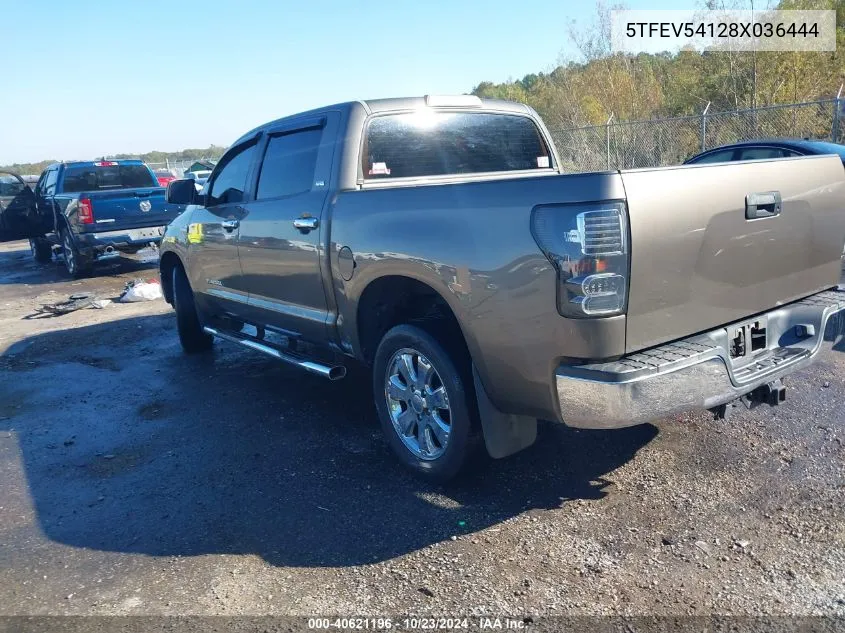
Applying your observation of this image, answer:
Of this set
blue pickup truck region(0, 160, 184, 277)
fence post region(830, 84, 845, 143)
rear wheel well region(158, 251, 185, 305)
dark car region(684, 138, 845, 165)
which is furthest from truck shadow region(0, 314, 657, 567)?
fence post region(830, 84, 845, 143)

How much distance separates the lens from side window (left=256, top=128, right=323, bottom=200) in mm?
4492

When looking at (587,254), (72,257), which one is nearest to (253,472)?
(587,254)

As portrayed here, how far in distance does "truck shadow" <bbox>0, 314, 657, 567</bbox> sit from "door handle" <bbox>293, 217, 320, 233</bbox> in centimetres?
135

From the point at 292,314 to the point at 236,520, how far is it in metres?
1.61

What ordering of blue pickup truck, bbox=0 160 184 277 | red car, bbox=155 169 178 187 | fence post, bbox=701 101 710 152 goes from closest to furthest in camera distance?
blue pickup truck, bbox=0 160 184 277 < fence post, bbox=701 101 710 152 < red car, bbox=155 169 178 187

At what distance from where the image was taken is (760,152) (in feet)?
28.7

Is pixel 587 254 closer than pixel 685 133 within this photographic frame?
Yes

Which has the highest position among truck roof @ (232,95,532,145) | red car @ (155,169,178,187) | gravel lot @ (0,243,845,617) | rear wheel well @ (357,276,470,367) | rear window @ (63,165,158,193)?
red car @ (155,169,178,187)

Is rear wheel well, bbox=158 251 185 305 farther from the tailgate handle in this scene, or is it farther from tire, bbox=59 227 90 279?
tire, bbox=59 227 90 279

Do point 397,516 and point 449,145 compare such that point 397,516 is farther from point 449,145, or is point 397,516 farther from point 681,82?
point 681,82

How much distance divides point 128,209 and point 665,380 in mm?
10723

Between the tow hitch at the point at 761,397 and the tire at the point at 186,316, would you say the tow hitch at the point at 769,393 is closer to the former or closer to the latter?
the tow hitch at the point at 761,397

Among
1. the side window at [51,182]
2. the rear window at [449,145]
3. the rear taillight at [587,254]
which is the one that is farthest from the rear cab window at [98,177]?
the rear taillight at [587,254]

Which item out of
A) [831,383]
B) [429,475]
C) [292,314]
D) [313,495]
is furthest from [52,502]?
[831,383]
